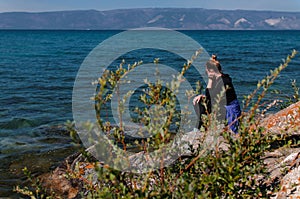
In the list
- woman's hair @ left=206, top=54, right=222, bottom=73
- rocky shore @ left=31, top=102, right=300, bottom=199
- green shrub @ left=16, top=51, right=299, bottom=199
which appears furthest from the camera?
woman's hair @ left=206, top=54, right=222, bottom=73

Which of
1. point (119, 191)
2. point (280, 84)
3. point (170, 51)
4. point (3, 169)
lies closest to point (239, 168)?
point (119, 191)

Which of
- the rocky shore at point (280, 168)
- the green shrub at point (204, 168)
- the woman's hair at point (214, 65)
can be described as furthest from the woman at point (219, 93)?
the green shrub at point (204, 168)

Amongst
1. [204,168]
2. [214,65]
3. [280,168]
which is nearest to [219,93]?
[214,65]

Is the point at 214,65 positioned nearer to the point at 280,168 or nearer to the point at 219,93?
the point at 219,93

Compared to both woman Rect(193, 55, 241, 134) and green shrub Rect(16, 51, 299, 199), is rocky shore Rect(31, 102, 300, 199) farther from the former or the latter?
woman Rect(193, 55, 241, 134)

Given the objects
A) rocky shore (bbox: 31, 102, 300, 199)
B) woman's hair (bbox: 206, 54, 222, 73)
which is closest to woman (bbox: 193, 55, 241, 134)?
woman's hair (bbox: 206, 54, 222, 73)

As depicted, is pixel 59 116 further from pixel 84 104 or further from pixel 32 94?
pixel 32 94

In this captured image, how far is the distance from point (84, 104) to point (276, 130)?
12.9m

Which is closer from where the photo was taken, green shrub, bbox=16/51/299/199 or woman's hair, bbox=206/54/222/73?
green shrub, bbox=16/51/299/199

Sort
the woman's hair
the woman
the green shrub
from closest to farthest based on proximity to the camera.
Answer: the green shrub < the woman < the woman's hair

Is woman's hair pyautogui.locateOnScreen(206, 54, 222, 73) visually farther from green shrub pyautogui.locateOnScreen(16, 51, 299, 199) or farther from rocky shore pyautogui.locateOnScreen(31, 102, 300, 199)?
green shrub pyautogui.locateOnScreen(16, 51, 299, 199)

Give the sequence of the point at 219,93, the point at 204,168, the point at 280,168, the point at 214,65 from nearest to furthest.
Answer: the point at 204,168 → the point at 280,168 → the point at 219,93 → the point at 214,65

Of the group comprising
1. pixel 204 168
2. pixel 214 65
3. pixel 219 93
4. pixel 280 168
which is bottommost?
pixel 280 168

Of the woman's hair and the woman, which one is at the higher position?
the woman's hair
